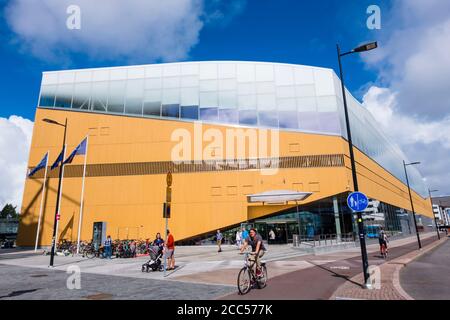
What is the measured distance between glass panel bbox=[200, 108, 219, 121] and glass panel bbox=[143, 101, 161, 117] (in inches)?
202

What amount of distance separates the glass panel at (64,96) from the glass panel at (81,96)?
26.0 inches

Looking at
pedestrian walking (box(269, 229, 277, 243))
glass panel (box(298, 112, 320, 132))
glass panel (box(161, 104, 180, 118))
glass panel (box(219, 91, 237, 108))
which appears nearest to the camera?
pedestrian walking (box(269, 229, 277, 243))

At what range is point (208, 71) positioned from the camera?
3547 centimetres

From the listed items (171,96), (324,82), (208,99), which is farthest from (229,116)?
(324,82)

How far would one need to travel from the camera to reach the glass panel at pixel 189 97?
34.5 m

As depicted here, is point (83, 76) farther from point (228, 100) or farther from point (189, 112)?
point (228, 100)

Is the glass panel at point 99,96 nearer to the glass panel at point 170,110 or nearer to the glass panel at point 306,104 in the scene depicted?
the glass panel at point 170,110

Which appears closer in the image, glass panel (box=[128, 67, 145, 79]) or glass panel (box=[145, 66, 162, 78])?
glass panel (box=[145, 66, 162, 78])

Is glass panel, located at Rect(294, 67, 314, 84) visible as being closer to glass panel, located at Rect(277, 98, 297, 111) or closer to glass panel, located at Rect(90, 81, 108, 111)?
glass panel, located at Rect(277, 98, 297, 111)

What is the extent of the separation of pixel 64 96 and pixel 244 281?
3688 cm

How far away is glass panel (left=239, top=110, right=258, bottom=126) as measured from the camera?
110 ft

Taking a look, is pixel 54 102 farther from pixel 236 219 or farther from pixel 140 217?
pixel 236 219

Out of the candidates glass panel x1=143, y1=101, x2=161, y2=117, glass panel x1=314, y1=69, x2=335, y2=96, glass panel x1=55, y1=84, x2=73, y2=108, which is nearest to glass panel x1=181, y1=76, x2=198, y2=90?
glass panel x1=143, y1=101, x2=161, y2=117

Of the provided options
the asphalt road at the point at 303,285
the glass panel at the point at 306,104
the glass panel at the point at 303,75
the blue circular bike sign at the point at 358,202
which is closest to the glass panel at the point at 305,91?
the glass panel at the point at 306,104
